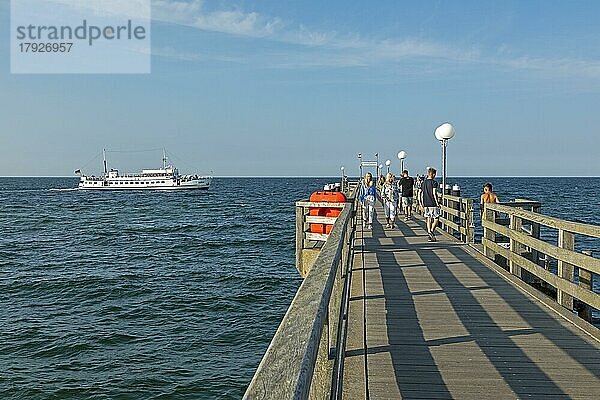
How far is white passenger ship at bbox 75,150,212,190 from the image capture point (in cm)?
11681

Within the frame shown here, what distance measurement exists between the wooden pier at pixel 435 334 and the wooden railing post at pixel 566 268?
1 centimetres

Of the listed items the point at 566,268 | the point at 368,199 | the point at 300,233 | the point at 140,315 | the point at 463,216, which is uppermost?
the point at 368,199

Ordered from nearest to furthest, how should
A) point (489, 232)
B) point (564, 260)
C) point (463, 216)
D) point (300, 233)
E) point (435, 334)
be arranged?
point (435, 334) < point (564, 260) < point (489, 232) < point (463, 216) < point (300, 233)

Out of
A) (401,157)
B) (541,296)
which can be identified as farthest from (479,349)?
(401,157)

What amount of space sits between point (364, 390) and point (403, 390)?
27 cm

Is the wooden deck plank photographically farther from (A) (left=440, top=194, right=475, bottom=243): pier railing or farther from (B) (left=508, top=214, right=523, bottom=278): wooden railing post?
(A) (left=440, top=194, right=475, bottom=243): pier railing

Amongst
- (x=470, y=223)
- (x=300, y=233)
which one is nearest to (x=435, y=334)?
(x=470, y=223)

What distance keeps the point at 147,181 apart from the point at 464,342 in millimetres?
117356

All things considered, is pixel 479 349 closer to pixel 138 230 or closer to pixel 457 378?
pixel 457 378

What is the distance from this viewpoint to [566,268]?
6.49m

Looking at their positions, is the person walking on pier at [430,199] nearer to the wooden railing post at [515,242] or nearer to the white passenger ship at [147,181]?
the wooden railing post at [515,242]

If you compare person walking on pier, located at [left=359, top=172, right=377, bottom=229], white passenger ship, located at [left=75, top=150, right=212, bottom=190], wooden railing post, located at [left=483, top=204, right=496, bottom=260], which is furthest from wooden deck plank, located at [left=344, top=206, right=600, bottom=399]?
white passenger ship, located at [left=75, top=150, right=212, bottom=190]

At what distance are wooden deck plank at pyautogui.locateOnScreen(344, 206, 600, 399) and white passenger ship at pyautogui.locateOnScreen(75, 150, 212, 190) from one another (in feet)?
364

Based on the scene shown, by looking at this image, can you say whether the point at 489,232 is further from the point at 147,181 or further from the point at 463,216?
the point at 147,181
